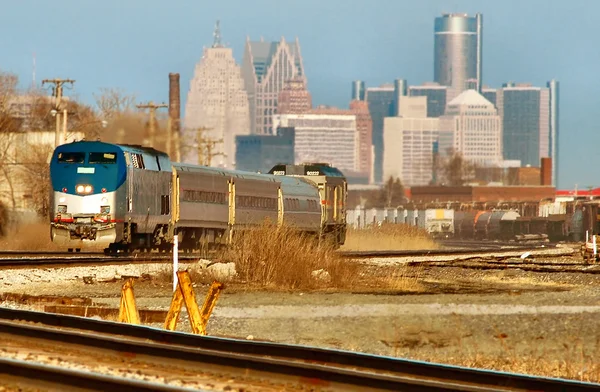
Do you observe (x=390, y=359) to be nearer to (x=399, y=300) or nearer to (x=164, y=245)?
(x=399, y=300)

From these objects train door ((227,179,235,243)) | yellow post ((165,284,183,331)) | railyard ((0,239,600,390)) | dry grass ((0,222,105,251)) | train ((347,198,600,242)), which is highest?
train door ((227,179,235,243))

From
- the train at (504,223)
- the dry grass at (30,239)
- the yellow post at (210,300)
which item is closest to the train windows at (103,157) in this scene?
the dry grass at (30,239)

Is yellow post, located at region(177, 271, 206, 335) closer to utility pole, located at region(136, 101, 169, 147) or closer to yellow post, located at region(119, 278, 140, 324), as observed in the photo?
yellow post, located at region(119, 278, 140, 324)

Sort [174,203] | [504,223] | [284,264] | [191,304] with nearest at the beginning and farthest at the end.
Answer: [191,304] < [284,264] < [174,203] < [504,223]

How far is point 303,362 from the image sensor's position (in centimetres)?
1356

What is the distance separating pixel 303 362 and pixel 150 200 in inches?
1017

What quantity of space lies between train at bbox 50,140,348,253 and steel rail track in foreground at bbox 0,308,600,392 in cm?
1825

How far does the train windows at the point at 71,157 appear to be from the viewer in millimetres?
38094

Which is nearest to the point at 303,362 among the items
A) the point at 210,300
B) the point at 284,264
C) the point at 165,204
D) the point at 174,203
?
the point at 210,300

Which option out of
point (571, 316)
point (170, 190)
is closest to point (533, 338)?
point (571, 316)

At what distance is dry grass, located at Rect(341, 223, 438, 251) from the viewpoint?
212 feet

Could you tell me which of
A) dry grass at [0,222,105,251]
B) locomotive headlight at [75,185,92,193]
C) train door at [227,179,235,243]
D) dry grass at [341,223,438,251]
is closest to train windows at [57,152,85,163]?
locomotive headlight at [75,185,92,193]

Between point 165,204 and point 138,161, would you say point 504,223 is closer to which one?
point 165,204

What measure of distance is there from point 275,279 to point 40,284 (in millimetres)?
5004
